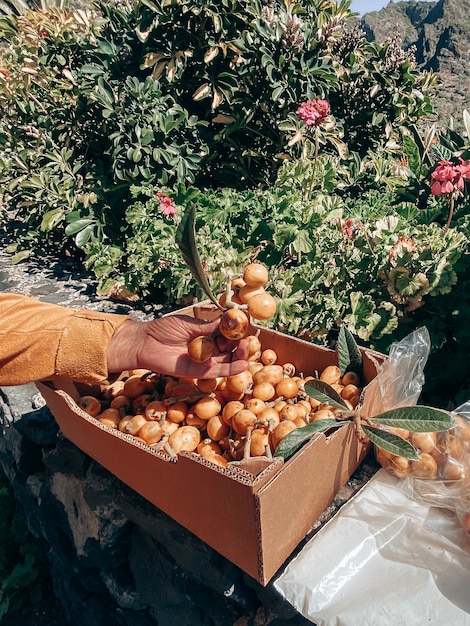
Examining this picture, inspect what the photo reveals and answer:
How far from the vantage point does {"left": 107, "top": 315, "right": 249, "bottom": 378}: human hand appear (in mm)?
1640

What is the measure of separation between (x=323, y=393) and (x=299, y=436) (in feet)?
0.72

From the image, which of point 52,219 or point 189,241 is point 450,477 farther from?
point 52,219

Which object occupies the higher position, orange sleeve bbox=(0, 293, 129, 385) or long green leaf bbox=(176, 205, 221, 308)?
long green leaf bbox=(176, 205, 221, 308)

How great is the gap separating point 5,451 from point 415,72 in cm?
482

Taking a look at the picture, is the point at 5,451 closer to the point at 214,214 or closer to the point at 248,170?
the point at 214,214

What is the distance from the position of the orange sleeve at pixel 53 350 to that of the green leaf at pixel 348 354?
34.2 inches

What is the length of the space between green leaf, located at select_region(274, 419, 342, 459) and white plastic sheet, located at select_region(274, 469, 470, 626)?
10.8 inches

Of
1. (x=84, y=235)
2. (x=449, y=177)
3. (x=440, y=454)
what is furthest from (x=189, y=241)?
(x=84, y=235)

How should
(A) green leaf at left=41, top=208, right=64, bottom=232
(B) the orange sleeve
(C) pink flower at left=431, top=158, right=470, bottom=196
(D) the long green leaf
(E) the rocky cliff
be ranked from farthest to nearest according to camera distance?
(E) the rocky cliff → (A) green leaf at left=41, top=208, right=64, bottom=232 → (C) pink flower at left=431, top=158, right=470, bottom=196 → (B) the orange sleeve → (D) the long green leaf

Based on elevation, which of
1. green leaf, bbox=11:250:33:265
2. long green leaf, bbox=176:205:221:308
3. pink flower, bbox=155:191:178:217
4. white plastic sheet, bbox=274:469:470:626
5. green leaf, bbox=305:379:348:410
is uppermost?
long green leaf, bbox=176:205:221:308

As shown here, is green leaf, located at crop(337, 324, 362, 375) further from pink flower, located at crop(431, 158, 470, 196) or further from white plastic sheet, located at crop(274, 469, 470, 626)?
pink flower, located at crop(431, 158, 470, 196)

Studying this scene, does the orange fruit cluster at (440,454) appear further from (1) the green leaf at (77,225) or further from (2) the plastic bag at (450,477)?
(1) the green leaf at (77,225)

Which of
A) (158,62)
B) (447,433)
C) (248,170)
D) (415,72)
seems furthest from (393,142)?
(447,433)

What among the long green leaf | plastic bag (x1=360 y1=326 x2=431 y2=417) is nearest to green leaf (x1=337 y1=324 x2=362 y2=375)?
plastic bag (x1=360 y1=326 x2=431 y2=417)
